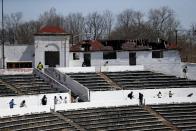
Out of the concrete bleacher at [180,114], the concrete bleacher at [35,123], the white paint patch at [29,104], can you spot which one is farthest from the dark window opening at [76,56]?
the concrete bleacher at [35,123]

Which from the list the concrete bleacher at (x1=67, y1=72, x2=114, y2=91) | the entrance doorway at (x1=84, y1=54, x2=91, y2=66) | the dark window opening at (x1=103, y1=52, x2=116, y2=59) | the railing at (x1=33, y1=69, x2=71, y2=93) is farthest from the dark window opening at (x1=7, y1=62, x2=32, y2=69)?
the dark window opening at (x1=103, y1=52, x2=116, y2=59)

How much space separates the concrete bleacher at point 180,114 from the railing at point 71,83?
4949mm

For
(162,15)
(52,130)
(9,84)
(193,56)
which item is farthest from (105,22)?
(52,130)

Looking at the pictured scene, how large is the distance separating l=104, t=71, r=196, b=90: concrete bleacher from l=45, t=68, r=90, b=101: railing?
3.88 meters

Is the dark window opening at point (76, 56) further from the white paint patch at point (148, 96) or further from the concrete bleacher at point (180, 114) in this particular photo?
the concrete bleacher at point (180, 114)

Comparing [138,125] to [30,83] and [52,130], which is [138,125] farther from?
[30,83]

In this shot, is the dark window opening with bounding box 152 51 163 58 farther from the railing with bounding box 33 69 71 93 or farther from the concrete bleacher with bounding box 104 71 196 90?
the railing with bounding box 33 69 71 93

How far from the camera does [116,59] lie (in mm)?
47031

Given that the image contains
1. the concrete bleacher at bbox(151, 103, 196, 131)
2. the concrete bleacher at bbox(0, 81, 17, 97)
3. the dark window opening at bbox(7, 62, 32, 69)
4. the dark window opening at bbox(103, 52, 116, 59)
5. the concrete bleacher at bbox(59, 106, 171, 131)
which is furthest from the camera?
the dark window opening at bbox(103, 52, 116, 59)

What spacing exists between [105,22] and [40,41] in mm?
44694

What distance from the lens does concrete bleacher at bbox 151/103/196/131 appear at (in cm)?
3247

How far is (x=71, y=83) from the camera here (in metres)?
38.2

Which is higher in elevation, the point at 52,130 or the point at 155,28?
the point at 155,28

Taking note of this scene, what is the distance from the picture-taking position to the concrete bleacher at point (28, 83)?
35.4 m
